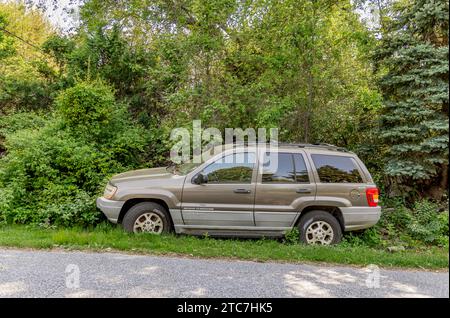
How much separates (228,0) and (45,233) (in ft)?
21.2

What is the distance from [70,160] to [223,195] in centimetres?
404

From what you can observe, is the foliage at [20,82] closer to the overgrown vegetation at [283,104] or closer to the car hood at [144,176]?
the overgrown vegetation at [283,104]

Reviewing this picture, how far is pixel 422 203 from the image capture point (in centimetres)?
759

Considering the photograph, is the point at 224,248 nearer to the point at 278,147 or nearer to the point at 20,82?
the point at 278,147

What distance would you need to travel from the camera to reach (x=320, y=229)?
636 centimetres

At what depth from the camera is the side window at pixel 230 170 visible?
6.30 metres

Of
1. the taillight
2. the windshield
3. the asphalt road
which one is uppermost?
the windshield

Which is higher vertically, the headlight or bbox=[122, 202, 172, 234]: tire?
the headlight

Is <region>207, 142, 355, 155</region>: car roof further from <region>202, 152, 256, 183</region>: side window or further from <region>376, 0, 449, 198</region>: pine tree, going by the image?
<region>376, 0, 449, 198</region>: pine tree

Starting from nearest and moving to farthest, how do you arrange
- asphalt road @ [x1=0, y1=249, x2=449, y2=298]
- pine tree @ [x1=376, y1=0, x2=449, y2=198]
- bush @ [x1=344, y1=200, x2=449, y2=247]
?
asphalt road @ [x1=0, y1=249, x2=449, y2=298]
bush @ [x1=344, y1=200, x2=449, y2=247]
pine tree @ [x1=376, y1=0, x2=449, y2=198]

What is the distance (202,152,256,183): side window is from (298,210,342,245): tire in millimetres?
1291

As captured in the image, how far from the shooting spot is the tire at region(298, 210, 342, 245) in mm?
6340

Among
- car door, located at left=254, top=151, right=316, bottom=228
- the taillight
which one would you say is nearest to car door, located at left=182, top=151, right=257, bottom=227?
car door, located at left=254, top=151, right=316, bottom=228

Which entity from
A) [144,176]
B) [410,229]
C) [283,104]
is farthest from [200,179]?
[410,229]
